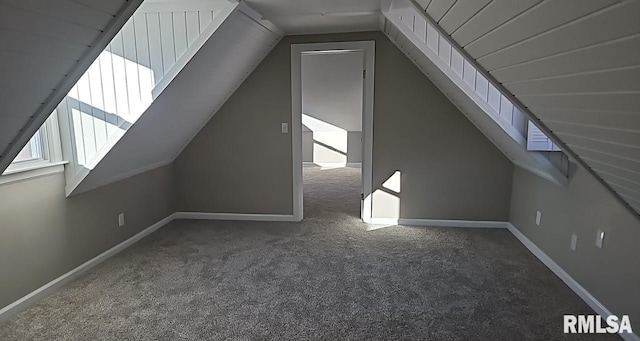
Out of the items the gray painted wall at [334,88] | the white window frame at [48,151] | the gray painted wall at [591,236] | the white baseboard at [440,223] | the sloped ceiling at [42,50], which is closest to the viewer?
the sloped ceiling at [42,50]

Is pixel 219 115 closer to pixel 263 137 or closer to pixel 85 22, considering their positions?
pixel 263 137

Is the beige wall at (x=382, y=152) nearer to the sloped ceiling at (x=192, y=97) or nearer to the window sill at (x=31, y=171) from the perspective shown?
the sloped ceiling at (x=192, y=97)

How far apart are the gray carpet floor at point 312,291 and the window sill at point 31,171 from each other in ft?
2.56

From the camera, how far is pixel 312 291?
2.47m

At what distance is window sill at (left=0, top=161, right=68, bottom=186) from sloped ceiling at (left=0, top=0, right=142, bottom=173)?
0.52 metres

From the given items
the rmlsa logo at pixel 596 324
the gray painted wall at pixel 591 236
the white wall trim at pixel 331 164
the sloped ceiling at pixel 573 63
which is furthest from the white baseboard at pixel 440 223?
the white wall trim at pixel 331 164

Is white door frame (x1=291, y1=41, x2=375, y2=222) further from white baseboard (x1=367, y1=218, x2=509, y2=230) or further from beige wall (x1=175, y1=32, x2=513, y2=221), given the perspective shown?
white baseboard (x1=367, y1=218, x2=509, y2=230)

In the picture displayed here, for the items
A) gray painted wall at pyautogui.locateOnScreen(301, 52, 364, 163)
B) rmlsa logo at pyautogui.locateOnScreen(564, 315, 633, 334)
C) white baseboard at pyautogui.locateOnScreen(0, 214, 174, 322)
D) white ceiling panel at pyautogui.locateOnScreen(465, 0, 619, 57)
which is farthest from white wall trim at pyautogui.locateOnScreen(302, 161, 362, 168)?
white ceiling panel at pyautogui.locateOnScreen(465, 0, 619, 57)

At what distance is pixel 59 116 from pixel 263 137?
5.91 ft

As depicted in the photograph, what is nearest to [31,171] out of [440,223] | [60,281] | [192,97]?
[60,281]

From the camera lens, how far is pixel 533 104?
1641 mm

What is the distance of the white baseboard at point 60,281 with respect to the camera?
7.17ft

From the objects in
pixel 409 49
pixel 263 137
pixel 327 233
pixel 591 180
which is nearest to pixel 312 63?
pixel 263 137

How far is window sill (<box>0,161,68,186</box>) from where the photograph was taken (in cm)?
213
